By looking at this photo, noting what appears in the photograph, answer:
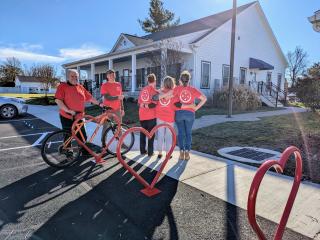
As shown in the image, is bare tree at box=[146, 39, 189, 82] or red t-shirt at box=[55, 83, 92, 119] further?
bare tree at box=[146, 39, 189, 82]

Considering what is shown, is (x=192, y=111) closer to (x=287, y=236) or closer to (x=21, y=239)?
(x=287, y=236)

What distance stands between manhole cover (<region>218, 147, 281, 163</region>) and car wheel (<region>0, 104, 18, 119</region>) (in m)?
10.8

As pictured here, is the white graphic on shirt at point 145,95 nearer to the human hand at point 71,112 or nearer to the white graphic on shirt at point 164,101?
the white graphic on shirt at point 164,101

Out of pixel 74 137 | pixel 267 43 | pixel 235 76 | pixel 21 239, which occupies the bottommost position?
pixel 21 239

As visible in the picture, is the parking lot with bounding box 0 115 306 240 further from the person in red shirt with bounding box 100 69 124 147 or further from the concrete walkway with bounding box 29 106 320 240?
the person in red shirt with bounding box 100 69 124 147

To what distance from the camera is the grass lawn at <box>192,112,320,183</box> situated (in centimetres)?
500

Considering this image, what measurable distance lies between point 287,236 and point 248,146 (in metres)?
3.84

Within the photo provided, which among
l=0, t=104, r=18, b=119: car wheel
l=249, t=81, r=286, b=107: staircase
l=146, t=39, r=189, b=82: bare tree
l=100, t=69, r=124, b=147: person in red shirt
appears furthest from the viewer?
l=249, t=81, r=286, b=107: staircase

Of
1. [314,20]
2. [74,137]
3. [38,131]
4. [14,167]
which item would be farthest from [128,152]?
[314,20]

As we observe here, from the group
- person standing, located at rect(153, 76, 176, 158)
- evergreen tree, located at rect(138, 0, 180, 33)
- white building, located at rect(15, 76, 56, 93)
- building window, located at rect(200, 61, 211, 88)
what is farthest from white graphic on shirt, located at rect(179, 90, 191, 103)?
white building, located at rect(15, 76, 56, 93)

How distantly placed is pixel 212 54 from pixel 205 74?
150 cm

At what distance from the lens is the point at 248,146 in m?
6.44

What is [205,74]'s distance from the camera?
691 inches

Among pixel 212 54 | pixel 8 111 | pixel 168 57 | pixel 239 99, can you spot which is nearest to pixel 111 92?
pixel 8 111
